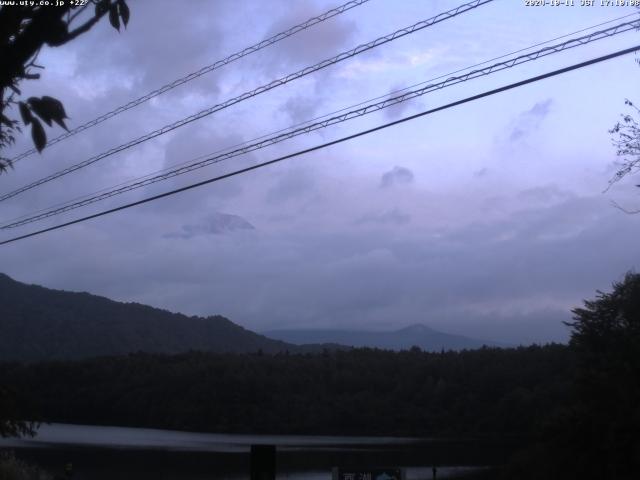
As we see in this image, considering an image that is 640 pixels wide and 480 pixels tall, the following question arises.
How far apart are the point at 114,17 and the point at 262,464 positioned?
8.27 m

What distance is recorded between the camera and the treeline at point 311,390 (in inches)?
2352

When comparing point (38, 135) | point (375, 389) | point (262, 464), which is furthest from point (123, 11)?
point (375, 389)

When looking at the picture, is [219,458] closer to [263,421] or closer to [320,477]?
[320,477]

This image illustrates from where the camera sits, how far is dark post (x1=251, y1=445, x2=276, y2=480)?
1174 centimetres

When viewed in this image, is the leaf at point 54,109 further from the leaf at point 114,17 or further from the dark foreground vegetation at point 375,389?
the dark foreground vegetation at point 375,389

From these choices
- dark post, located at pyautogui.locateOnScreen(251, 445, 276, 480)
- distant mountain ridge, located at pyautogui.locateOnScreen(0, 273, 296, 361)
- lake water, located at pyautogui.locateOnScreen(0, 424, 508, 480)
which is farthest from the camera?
distant mountain ridge, located at pyautogui.locateOnScreen(0, 273, 296, 361)

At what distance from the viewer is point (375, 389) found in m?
74.6

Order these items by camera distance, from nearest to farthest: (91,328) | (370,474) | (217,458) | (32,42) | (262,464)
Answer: (32,42), (262,464), (370,474), (217,458), (91,328)

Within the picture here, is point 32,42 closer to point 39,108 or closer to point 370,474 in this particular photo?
point 39,108

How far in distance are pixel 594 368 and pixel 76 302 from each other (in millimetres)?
98608

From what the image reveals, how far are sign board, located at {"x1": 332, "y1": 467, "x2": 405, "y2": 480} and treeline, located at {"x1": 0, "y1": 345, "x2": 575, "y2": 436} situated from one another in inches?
1627

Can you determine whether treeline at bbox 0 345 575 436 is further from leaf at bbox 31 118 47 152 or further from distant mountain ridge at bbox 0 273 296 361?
leaf at bbox 31 118 47 152

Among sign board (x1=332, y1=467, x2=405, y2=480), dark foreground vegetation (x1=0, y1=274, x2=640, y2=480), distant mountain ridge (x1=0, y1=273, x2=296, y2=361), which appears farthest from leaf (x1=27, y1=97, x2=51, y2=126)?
distant mountain ridge (x1=0, y1=273, x2=296, y2=361)

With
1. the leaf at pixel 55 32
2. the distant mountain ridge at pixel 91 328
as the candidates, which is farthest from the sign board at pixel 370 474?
the distant mountain ridge at pixel 91 328
